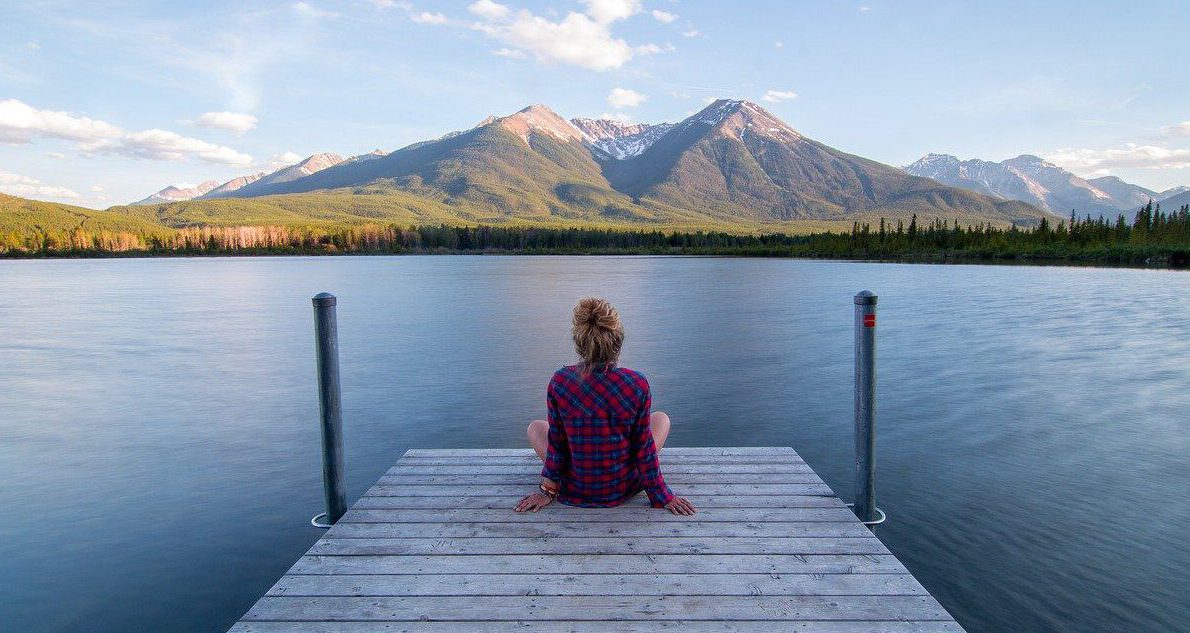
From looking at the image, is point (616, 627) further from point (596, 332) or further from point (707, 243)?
point (707, 243)

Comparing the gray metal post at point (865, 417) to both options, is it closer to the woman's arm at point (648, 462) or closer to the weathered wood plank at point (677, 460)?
the weathered wood plank at point (677, 460)

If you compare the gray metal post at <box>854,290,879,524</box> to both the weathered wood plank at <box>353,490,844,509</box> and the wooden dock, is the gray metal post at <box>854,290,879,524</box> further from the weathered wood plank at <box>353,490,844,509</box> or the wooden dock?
the weathered wood plank at <box>353,490,844,509</box>

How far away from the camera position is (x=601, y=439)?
19.4 ft

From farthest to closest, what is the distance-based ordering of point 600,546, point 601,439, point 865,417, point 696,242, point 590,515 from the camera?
point 696,242, point 865,417, point 590,515, point 601,439, point 600,546

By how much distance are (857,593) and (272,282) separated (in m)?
71.4

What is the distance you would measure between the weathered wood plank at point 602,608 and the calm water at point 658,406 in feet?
9.33

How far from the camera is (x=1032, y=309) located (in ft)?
119

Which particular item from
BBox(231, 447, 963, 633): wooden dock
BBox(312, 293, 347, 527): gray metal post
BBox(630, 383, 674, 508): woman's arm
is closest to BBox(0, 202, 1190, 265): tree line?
BBox(231, 447, 963, 633): wooden dock

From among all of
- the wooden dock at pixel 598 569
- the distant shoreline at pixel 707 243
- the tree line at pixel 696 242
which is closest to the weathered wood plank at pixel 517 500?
the wooden dock at pixel 598 569

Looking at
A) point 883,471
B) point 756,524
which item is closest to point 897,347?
point 883,471

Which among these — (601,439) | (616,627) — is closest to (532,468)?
(601,439)

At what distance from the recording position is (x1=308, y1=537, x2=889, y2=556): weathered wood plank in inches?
215

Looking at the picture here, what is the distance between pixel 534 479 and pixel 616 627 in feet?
9.77

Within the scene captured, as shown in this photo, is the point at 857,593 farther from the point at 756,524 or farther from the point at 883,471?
the point at 883,471
